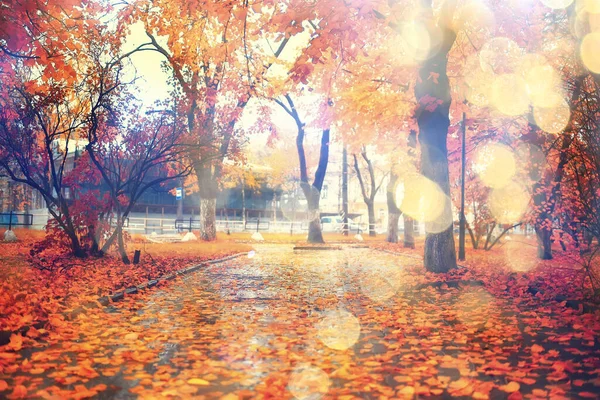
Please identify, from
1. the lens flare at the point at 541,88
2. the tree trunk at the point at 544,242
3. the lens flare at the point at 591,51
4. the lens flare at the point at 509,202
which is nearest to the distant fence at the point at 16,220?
the lens flare at the point at 509,202

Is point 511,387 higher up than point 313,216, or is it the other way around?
point 313,216

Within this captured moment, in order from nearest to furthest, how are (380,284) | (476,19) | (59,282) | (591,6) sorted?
(591,6) < (59,282) < (380,284) < (476,19)

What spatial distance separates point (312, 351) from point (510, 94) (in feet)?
53.3

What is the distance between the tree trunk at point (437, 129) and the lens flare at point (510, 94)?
5.69 metres

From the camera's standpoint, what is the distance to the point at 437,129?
1498cm

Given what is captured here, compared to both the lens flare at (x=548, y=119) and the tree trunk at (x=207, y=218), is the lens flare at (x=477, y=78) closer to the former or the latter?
the lens flare at (x=548, y=119)

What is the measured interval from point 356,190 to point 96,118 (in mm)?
80408

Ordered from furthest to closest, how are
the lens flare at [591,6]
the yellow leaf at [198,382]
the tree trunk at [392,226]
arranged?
the tree trunk at [392,226], the lens flare at [591,6], the yellow leaf at [198,382]

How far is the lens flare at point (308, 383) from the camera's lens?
15.3 ft

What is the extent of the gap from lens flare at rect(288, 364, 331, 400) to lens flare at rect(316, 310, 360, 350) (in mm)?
1089

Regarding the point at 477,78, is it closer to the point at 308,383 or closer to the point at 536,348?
the point at 536,348

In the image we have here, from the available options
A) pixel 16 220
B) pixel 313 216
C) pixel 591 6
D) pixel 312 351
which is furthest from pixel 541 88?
pixel 16 220

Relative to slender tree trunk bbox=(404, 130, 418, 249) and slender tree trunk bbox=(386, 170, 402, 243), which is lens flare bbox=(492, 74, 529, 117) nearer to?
slender tree trunk bbox=(404, 130, 418, 249)

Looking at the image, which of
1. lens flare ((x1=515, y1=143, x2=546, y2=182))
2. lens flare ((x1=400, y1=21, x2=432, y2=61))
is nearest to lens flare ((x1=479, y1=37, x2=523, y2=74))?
lens flare ((x1=515, y1=143, x2=546, y2=182))
